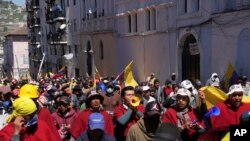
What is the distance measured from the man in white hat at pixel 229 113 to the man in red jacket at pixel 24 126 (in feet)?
6.73

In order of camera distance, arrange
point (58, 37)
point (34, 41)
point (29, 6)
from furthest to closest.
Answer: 1. point (29, 6)
2. point (34, 41)
3. point (58, 37)

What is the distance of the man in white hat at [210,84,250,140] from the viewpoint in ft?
22.5

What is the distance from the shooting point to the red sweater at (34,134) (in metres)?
6.14

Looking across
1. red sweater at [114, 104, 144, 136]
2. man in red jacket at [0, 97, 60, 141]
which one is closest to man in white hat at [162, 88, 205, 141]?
red sweater at [114, 104, 144, 136]

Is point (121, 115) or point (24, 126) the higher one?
point (24, 126)

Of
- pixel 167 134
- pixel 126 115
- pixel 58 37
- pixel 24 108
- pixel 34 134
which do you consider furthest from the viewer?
pixel 58 37

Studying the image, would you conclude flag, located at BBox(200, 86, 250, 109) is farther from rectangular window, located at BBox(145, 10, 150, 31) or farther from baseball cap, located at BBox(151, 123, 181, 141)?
rectangular window, located at BBox(145, 10, 150, 31)

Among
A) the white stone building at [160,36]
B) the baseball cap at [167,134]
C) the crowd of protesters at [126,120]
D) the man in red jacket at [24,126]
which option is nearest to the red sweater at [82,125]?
the crowd of protesters at [126,120]

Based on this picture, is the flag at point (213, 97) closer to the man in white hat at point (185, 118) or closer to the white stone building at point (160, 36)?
the man in white hat at point (185, 118)

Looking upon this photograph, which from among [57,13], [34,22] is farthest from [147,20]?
[34,22]

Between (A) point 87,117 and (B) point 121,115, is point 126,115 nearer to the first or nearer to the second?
(B) point 121,115

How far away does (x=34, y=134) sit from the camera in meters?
6.32

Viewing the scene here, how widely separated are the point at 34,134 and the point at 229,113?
95.2 inches

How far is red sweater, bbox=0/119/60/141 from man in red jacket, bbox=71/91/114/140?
1.04 metres
